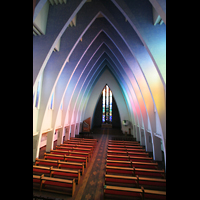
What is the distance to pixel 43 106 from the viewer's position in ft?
28.3

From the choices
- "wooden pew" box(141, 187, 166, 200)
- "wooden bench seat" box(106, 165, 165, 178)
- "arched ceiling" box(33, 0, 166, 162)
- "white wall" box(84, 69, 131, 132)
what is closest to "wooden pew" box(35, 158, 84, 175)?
"wooden bench seat" box(106, 165, 165, 178)

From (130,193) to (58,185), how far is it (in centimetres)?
299

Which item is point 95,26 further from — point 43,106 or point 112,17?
point 43,106

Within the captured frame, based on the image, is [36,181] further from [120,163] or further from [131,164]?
[131,164]

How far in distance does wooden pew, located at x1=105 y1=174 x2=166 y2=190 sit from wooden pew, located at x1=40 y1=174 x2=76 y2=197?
1571 millimetres

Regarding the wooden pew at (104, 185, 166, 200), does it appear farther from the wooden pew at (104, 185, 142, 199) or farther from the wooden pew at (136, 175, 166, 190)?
the wooden pew at (136, 175, 166, 190)

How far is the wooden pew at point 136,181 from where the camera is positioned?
5.21 metres

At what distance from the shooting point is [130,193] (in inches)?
192

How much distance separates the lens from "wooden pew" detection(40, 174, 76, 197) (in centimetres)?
511

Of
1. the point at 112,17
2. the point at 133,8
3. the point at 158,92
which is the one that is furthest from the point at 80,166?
the point at 112,17

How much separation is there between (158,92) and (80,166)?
6.27 m

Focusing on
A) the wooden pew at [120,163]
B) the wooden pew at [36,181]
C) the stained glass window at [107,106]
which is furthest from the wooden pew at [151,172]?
the stained glass window at [107,106]

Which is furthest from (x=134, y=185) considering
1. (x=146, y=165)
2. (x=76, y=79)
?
(x=76, y=79)
